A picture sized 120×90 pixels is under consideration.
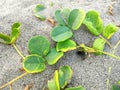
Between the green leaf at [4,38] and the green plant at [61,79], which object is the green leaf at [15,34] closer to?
the green leaf at [4,38]

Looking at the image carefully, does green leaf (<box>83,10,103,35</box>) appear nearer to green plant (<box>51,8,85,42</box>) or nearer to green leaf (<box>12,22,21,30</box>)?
green plant (<box>51,8,85,42</box>)

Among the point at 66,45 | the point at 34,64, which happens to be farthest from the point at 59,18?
the point at 34,64

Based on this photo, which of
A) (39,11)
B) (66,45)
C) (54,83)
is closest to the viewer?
(54,83)

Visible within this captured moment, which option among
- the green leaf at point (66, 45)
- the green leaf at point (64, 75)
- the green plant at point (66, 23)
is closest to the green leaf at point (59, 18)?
the green plant at point (66, 23)

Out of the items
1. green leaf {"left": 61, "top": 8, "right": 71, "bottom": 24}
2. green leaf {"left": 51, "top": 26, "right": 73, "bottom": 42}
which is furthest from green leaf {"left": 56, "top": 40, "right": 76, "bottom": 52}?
green leaf {"left": 61, "top": 8, "right": 71, "bottom": 24}

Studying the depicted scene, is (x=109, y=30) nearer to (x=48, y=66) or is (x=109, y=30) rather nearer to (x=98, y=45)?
(x=98, y=45)

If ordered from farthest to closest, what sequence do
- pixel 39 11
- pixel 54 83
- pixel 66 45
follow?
pixel 39 11 → pixel 66 45 → pixel 54 83
